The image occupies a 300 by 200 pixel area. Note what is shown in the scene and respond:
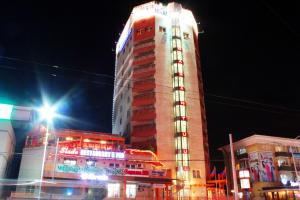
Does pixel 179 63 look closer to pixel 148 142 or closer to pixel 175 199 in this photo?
pixel 148 142

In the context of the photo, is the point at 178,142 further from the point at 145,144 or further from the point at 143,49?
the point at 143,49

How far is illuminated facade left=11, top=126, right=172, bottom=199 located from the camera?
4884cm

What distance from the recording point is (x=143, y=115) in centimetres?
7925

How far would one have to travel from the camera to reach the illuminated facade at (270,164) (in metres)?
66.3

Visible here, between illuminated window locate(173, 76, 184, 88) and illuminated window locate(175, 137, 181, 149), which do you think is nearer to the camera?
illuminated window locate(175, 137, 181, 149)

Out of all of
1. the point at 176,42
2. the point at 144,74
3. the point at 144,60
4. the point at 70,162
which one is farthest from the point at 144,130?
the point at 176,42

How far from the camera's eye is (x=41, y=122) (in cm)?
5959

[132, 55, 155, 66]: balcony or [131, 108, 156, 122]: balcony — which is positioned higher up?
[132, 55, 155, 66]: balcony

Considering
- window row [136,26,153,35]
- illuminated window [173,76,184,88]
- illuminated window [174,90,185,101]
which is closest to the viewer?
illuminated window [174,90,185,101]

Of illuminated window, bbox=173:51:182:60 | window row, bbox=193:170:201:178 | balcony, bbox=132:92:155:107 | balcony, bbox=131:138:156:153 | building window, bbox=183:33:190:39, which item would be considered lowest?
window row, bbox=193:170:201:178

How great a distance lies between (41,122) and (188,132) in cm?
3671

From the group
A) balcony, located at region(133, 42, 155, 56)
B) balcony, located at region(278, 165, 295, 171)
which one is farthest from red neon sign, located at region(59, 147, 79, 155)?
balcony, located at region(278, 165, 295, 171)

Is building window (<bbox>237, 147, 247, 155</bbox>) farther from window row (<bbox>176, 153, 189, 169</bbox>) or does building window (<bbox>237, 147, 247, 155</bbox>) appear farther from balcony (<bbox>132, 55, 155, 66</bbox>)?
balcony (<bbox>132, 55, 155, 66</bbox>)

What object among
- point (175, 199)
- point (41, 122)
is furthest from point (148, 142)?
point (41, 122)
